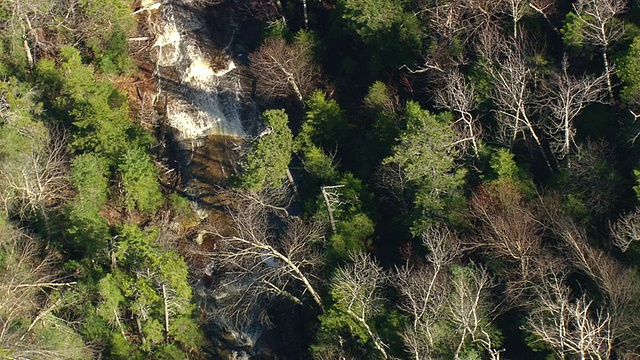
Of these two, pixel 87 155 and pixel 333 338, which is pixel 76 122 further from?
pixel 333 338

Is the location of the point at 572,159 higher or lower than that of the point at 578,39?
lower

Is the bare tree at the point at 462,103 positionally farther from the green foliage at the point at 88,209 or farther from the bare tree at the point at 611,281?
the green foliage at the point at 88,209

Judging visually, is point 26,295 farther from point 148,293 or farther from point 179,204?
point 179,204

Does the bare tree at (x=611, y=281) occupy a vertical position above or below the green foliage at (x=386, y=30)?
below

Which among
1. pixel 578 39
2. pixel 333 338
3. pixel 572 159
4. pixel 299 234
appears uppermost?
pixel 578 39

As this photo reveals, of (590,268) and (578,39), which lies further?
(578,39)

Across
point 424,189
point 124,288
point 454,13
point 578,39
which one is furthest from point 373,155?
point 124,288

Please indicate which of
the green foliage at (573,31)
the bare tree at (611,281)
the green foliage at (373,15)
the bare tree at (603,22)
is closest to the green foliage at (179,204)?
the green foliage at (373,15)
